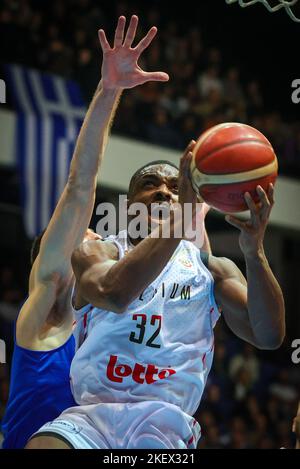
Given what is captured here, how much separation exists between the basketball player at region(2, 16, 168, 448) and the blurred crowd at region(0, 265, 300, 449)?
5.84 meters

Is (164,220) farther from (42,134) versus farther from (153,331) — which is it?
(42,134)

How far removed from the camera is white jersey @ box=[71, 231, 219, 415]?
3.91m

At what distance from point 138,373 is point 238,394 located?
8523 millimetres

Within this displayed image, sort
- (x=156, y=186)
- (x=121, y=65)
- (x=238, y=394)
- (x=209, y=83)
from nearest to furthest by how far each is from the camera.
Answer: (x=156, y=186)
(x=121, y=65)
(x=238, y=394)
(x=209, y=83)

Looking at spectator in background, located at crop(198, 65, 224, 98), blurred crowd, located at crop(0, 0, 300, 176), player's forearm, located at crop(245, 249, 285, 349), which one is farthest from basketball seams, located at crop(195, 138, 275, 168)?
spectator in background, located at crop(198, 65, 224, 98)

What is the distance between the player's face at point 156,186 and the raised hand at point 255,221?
0.58 meters

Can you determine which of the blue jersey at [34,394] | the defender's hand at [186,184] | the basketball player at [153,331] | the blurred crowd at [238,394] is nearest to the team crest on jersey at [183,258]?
the basketball player at [153,331]

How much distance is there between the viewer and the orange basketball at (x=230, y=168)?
371 centimetres

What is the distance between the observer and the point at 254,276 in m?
3.85

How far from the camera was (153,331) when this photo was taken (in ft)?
13.0

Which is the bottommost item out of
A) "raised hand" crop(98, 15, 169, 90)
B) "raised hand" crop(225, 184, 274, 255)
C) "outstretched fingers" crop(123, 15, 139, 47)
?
"raised hand" crop(225, 184, 274, 255)

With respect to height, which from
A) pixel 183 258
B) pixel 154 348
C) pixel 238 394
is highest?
pixel 183 258

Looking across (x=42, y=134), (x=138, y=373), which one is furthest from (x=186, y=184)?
(x=42, y=134)

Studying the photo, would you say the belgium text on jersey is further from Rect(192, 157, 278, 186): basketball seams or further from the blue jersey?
the blue jersey
